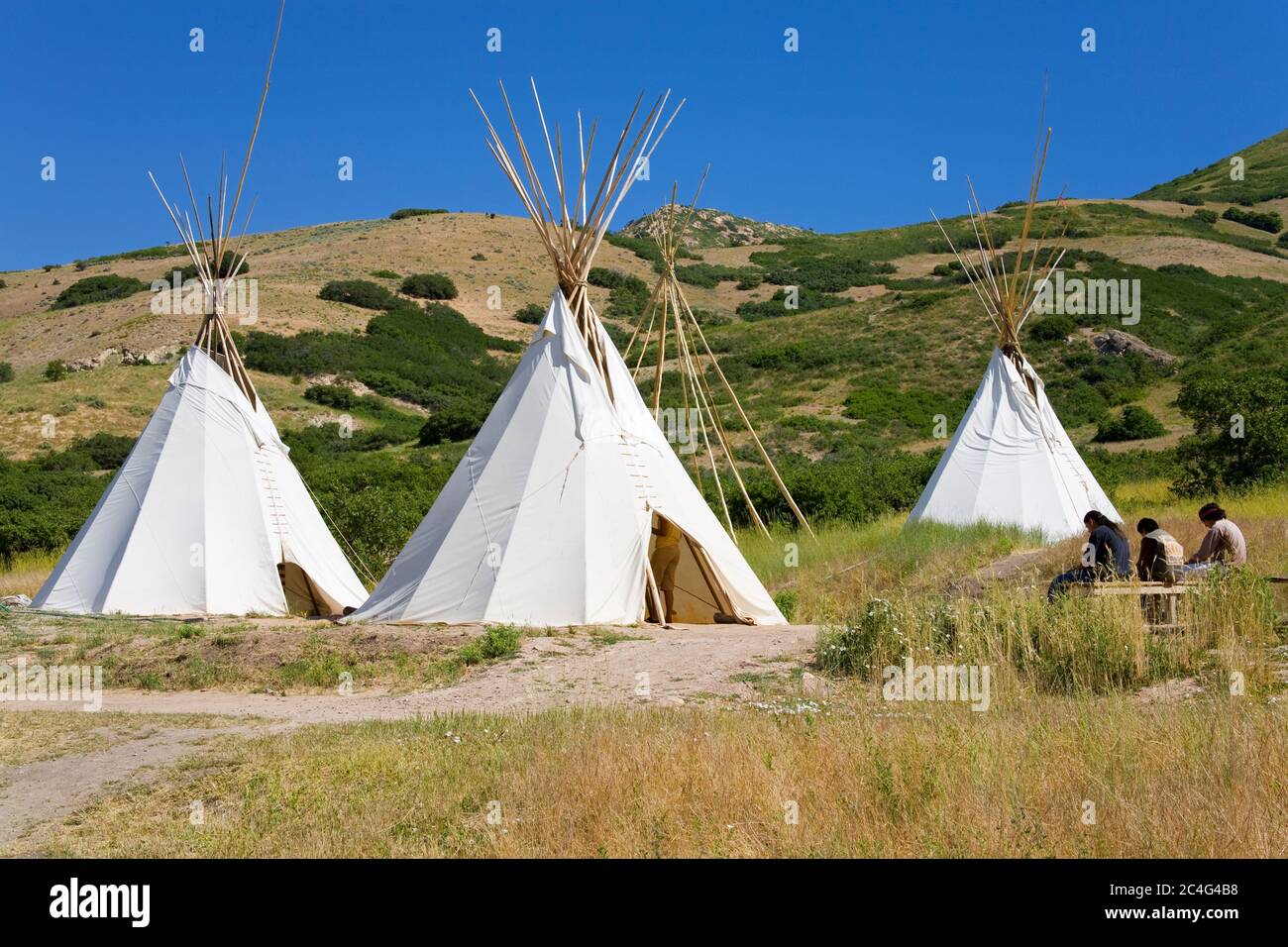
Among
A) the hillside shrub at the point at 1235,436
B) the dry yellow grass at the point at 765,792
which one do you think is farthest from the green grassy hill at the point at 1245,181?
the dry yellow grass at the point at 765,792

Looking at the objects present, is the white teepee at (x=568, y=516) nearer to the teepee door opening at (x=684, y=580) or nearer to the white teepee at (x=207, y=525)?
the teepee door opening at (x=684, y=580)

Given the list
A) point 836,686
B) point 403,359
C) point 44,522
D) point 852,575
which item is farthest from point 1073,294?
point 836,686

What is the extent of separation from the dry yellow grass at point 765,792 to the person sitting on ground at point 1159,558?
8.79 feet

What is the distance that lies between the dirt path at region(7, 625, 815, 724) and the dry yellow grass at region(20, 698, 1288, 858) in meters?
1.36

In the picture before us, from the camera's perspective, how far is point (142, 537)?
11.5 metres

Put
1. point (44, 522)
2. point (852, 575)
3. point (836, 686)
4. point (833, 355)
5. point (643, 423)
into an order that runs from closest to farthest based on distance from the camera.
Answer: point (836, 686) → point (643, 423) → point (852, 575) → point (44, 522) → point (833, 355)

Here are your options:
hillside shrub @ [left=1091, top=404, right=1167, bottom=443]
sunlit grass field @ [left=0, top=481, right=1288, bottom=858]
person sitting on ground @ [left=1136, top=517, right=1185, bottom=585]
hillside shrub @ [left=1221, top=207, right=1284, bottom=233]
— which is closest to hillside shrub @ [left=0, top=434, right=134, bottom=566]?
sunlit grass field @ [left=0, top=481, right=1288, bottom=858]

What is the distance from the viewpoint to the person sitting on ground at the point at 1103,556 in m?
8.09

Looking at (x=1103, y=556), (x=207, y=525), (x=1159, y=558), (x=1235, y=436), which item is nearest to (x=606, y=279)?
(x=1235, y=436)

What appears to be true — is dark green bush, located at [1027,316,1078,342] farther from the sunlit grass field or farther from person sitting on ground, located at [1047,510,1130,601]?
the sunlit grass field

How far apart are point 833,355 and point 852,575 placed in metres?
23.2

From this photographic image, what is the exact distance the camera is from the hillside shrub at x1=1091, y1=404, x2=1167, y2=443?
24.5 m
